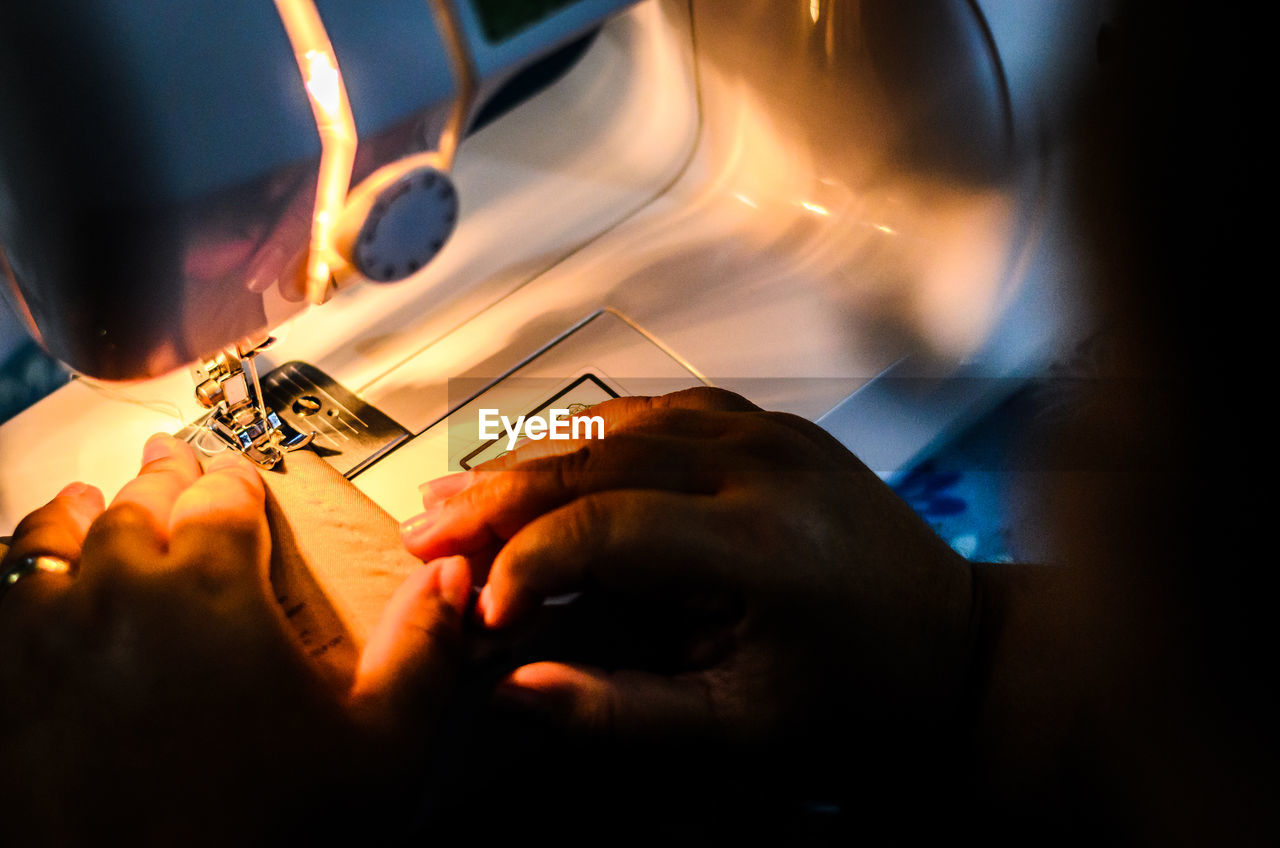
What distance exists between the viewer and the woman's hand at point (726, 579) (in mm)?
620

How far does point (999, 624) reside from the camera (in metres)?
0.73

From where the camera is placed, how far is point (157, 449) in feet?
2.43

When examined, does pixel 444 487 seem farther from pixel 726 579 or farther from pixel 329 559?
pixel 726 579

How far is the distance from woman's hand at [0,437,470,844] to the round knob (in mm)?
188

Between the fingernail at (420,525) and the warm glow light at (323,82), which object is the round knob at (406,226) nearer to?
the warm glow light at (323,82)

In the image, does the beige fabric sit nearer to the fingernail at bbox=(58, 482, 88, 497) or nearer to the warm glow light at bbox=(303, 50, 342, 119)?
the fingernail at bbox=(58, 482, 88, 497)

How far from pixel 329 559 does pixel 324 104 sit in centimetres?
31

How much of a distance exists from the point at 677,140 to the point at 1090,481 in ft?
1.87

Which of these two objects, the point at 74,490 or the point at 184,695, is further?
the point at 74,490

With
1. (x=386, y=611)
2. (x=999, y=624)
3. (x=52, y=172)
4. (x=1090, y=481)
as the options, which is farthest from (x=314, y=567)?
(x=1090, y=481)

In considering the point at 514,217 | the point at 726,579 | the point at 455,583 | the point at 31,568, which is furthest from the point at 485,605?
the point at 514,217

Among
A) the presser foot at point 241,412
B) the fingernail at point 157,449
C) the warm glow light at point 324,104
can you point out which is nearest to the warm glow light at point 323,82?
the warm glow light at point 324,104

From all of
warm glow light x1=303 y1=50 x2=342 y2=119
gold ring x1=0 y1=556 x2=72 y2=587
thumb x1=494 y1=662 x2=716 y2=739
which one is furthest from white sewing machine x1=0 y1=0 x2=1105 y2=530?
thumb x1=494 y1=662 x2=716 y2=739

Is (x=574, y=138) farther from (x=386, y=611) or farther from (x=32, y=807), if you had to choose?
(x=32, y=807)
